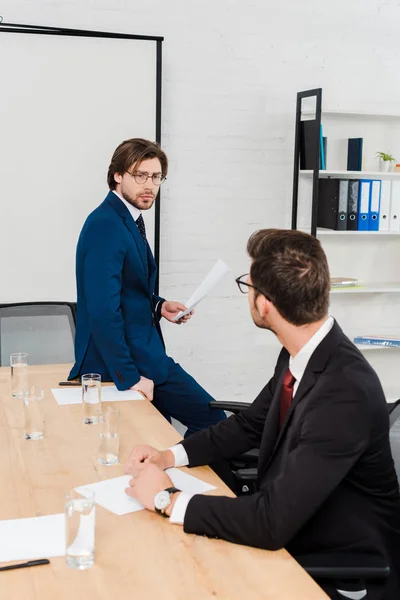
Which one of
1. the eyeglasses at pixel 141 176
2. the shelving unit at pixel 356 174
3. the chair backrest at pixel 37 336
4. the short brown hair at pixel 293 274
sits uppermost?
the shelving unit at pixel 356 174

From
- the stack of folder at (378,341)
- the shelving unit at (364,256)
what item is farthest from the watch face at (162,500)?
the stack of folder at (378,341)

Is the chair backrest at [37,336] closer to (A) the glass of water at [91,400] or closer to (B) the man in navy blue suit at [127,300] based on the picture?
(B) the man in navy blue suit at [127,300]

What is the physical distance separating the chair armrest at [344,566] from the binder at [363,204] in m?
2.86

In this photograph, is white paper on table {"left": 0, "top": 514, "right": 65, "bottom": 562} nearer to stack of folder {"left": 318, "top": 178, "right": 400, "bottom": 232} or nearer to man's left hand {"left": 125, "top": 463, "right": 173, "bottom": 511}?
man's left hand {"left": 125, "top": 463, "right": 173, "bottom": 511}

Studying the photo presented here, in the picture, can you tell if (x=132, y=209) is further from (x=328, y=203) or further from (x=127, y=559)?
(x=328, y=203)

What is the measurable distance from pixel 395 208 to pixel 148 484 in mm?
3063

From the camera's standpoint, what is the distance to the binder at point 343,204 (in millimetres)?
4098

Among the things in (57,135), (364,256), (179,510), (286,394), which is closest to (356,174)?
(364,256)

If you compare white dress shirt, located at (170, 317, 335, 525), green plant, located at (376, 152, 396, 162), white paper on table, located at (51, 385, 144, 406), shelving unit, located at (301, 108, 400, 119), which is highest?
shelving unit, located at (301, 108, 400, 119)

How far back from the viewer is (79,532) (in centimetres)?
137

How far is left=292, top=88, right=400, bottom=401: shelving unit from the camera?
4.20m

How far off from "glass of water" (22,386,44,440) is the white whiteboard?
183 cm

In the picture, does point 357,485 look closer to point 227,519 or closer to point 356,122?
point 227,519

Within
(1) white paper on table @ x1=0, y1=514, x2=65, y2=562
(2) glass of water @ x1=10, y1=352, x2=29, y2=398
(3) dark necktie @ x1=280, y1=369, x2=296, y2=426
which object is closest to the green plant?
(2) glass of water @ x1=10, y1=352, x2=29, y2=398
